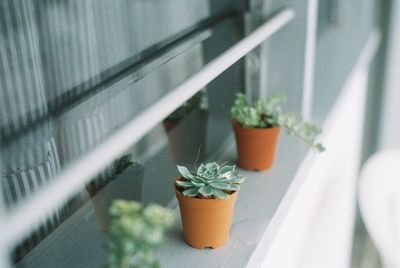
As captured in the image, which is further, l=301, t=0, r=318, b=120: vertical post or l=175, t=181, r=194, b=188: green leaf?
l=301, t=0, r=318, b=120: vertical post

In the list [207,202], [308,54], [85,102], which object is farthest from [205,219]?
[308,54]

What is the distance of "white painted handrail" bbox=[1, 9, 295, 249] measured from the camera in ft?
1.76

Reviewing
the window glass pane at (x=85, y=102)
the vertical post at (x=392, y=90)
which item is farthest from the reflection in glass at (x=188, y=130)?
the vertical post at (x=392, y=90)

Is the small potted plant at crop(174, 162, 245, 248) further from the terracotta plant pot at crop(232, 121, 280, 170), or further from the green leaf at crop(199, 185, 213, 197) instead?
the terracotta plant pot at crop(232, 121, 280, 170)

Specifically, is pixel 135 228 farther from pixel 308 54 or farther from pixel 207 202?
pixel 308 54

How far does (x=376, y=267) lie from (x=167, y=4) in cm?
185

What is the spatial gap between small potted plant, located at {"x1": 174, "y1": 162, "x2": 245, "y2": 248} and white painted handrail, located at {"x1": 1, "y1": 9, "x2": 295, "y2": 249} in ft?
0.52

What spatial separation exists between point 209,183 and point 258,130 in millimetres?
327

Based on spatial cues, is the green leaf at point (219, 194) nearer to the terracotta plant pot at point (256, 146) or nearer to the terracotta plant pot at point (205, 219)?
the terracotta plant pot at point (205, 219)

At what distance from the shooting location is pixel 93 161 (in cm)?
63

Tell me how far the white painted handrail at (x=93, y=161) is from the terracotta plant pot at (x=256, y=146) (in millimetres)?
240

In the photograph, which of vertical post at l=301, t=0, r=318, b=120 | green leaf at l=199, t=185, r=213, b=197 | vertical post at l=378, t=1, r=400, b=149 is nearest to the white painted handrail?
green leaf at l=199, t=185, r=213, b=197

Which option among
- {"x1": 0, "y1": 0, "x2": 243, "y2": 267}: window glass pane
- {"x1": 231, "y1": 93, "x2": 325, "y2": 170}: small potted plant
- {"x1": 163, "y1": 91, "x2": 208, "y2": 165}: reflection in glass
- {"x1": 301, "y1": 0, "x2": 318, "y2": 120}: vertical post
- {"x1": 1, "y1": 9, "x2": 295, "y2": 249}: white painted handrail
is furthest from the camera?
{"x1": 301, "y1": 0, "x2": 318, "y2": 120}: vertical post

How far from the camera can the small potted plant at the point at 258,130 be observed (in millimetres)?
1214
